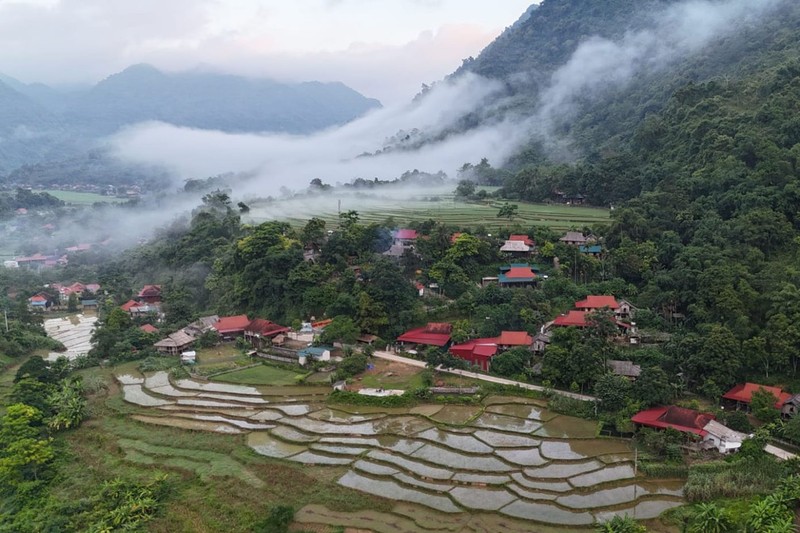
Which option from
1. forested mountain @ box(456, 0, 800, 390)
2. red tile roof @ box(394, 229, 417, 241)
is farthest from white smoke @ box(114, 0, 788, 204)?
red tile roof @ box(394, 229, 417, 241)

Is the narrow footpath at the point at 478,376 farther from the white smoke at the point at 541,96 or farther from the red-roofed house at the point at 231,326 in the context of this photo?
the white smoke at the point at 541,96

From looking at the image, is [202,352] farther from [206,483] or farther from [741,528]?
[741,528]

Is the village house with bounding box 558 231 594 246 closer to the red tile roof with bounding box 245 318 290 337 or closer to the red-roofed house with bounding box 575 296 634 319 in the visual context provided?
the red-roofed house with bounding box 575 296 634 319

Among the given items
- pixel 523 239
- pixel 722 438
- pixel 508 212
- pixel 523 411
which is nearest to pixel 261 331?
pixel 523 411

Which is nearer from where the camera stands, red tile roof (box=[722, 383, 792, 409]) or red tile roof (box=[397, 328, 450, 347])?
red tile roof (box=[722, 383, 792, 409])

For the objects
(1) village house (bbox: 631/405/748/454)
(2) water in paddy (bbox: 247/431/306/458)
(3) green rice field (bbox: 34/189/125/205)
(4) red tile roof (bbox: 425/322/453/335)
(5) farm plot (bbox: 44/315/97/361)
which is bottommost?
(2) water in paddy (bbox: 247/431/306/458)

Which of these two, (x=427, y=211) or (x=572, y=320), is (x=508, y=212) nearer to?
(x=427, y=211)

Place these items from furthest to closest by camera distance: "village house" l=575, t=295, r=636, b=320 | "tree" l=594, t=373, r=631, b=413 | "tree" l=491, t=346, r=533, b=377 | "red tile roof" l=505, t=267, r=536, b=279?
"red tile roof" l=505, t=267, r=536, b=279
"village house" l=575, t=295, r=636, b=320
"tree" l=491, t=346, r=533, b=377
"tree" l=594, t=373, r=631, b=413
